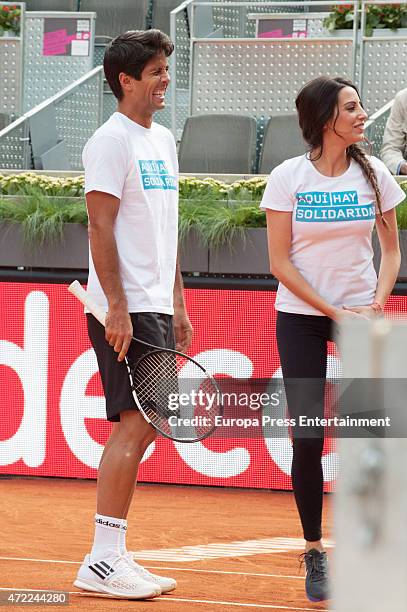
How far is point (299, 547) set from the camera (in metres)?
4.54

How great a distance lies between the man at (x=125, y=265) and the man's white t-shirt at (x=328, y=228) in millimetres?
413

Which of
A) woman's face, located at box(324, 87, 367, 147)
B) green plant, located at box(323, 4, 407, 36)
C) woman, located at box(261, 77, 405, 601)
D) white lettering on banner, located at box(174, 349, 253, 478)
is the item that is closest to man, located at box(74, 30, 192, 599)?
woman, located at box(261, 77, 405, 601)

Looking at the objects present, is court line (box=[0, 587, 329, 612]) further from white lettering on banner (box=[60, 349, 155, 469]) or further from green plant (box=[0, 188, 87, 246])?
green plant (box=[0, 188, 87, 246])

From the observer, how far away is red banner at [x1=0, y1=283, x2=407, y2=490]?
5684mm

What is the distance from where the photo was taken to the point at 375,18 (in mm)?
10203

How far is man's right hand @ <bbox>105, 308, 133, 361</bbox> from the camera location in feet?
11.6

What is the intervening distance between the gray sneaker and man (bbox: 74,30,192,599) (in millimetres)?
469

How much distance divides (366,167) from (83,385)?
103 inches

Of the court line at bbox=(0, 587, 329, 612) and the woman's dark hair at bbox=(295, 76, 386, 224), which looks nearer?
the court line at bbox=(0, 587, 329, 612)

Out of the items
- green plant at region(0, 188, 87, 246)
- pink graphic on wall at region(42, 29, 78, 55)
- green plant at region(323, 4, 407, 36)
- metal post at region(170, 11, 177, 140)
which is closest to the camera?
green plant at region(0, 188, 87, 246)

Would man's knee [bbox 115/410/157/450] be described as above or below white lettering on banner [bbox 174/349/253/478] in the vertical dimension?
above

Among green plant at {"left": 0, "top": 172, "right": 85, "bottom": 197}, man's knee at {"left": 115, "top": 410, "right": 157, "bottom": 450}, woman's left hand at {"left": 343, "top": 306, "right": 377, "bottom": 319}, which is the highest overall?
green plant at {"left": 0, "top": 172, "right": 85, "bottom": 197}

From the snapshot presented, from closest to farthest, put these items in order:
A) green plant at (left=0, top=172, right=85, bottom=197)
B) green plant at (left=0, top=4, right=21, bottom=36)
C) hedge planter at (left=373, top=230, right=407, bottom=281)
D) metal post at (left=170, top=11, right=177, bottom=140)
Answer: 1. hedge planter at (left=373, top=230, right=407, bottom=281)
2. green plant at (left=0, top=172, right=85, bottom=197)
3. metal post at (left=170, top=11, right=177, bottom=140)
4. green plant at (left=0, top=4, right=21, bottom=36)

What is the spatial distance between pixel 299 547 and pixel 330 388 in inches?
84.0
